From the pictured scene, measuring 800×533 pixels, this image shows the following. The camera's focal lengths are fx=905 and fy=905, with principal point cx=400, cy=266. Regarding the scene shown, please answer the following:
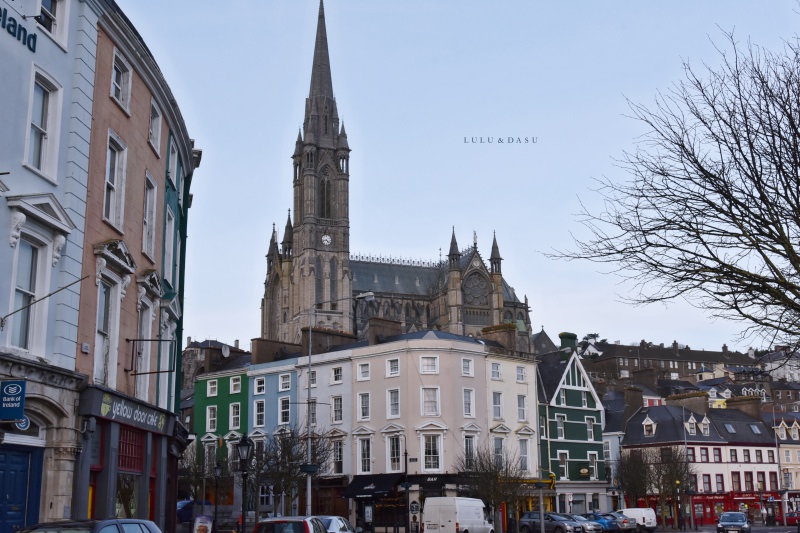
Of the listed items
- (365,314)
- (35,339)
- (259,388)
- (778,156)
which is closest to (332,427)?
(259,388)

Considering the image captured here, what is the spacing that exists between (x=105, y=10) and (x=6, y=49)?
12.8ft

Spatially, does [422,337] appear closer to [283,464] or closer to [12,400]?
[283,464]

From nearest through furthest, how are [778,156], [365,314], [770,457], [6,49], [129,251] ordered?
[778,156] → [6,49] → [129,251] → [770,457] → [365,314]

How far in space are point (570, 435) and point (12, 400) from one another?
53500 mm

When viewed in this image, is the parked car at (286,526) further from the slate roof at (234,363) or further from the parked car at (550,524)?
the slate roof at (234,363)

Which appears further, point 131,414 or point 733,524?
point 733,524

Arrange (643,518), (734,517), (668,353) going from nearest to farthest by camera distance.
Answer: (734,517), (643,518), (668,353)

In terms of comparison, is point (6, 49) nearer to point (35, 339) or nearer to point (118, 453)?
point (35, 339)

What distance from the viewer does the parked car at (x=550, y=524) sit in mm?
45531

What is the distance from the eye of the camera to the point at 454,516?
4041 cm

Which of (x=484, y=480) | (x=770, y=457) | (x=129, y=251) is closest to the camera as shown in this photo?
(x=129, y=251)

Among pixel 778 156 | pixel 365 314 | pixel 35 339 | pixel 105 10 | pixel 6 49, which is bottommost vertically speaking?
pixel 35 339

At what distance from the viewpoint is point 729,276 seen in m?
15.5

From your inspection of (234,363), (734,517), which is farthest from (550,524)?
(234,363)
